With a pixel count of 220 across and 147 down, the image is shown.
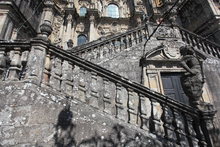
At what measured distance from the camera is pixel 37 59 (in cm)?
368

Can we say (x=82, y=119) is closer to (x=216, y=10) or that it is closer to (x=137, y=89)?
(x=137, y=89)

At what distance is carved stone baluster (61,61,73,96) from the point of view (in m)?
3.66

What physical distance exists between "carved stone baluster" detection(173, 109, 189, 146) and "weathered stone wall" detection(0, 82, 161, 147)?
0.53 meters

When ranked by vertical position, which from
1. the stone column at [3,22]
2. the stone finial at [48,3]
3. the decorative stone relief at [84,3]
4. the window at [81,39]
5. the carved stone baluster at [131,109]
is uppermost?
the decorative stone relief at [84,3]

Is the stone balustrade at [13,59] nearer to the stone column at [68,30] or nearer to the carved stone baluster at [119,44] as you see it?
the carved stone baluster at [119,44]

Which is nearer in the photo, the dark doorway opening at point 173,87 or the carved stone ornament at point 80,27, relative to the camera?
the dark doorway opening at point 173,87

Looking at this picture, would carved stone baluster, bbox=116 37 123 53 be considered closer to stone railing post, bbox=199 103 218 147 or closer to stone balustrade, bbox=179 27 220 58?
stone balustrade, bbox=179 27 220 58

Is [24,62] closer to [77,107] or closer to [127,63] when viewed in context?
[77,107]

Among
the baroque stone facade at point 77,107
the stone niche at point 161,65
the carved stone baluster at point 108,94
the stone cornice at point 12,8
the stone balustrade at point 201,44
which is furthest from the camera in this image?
the stone cornice at point 12,8

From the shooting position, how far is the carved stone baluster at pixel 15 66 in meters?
3.60

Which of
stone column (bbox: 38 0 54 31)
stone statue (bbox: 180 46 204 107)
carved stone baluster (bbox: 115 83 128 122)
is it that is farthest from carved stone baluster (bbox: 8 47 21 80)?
stone column (bbox: 38 0 54 31)

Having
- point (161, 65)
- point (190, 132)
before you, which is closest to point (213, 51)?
point (161, 65)

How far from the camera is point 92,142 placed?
320 cm

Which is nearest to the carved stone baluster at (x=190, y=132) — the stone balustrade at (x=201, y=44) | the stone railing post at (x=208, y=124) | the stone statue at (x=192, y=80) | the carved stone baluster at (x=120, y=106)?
the stone railing post at (x=208, y=124)
